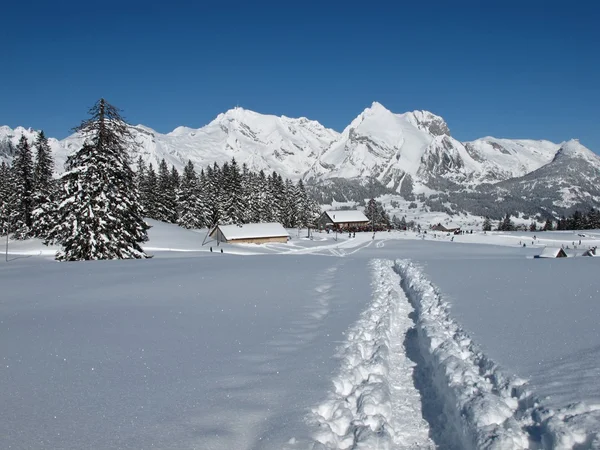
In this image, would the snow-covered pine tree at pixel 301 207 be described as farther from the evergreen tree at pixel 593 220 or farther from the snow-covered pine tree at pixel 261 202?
the evergreen tree at pixel 593 220

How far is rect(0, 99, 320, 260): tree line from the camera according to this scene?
24.8 metres

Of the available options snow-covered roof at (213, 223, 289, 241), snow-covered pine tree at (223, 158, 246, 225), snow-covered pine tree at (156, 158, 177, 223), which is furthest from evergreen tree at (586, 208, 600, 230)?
snow-covered pine tree at (156, 158, 177, 223)

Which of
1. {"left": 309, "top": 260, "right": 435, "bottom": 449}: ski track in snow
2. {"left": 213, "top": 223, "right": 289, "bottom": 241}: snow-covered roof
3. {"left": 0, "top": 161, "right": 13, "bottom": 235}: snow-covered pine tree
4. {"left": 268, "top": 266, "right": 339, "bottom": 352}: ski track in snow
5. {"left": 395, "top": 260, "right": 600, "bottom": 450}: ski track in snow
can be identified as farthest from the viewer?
{"left": 213, "top": 223, "right": 289, "bottom": 241}: snow-covered roof

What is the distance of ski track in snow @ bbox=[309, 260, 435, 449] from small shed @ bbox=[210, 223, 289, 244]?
55.2 meters

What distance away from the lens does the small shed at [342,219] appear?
127188mm

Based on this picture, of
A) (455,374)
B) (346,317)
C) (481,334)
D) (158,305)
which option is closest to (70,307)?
(158,305)

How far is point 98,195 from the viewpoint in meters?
24.6

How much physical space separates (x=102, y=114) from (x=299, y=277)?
56.4 ft

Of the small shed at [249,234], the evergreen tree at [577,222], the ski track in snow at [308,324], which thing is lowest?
the ski track in snow at [308,324]

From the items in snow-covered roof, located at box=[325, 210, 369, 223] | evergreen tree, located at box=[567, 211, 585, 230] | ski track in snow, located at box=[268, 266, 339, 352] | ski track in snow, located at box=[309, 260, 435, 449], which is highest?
snow-covered roof, located at box=[325, 210, 369, 223]

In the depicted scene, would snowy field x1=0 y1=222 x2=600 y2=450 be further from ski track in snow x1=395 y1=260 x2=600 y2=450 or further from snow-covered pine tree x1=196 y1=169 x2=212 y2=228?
snow-covered pine tree x1=196 y1=169 x2=212 y2=228

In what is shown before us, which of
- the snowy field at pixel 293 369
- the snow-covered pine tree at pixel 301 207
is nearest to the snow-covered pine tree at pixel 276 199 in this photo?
the snow-covered pine tree at pixel 301 207

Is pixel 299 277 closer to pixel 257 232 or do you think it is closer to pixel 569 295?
pixel 569 295

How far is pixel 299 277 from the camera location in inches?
728
